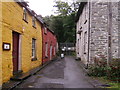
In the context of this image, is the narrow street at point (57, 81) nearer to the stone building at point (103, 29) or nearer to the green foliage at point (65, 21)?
the stone building at point (103, 29)

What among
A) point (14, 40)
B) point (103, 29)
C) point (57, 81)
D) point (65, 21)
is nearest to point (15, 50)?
point (14, 40)

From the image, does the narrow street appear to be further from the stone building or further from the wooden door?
the stone building

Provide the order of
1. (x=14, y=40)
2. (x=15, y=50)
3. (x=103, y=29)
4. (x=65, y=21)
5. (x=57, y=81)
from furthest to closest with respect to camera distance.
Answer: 1. (x=65, y=21)
2. (x=103, y=29)
3. (x=15, y=50)
4. (x=14, y=40)
5. (x=57, y=81)

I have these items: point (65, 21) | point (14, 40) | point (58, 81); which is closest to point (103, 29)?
point (58, 81)

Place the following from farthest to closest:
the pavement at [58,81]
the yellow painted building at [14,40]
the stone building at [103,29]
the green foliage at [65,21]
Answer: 1. the green foliage at [65,21]
2. the stone building at [103,29]
3. the pavement at [58,81]
4. the yellow painted building at [14,40]

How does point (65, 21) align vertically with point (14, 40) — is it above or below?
above

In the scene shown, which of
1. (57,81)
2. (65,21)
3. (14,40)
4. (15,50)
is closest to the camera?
(57,81)

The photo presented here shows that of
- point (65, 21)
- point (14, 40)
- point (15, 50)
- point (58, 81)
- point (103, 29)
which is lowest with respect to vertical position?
point (58, 81)

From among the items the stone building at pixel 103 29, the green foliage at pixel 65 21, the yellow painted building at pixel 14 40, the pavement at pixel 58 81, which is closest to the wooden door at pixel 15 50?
the yellow painted building at pixel 14 40

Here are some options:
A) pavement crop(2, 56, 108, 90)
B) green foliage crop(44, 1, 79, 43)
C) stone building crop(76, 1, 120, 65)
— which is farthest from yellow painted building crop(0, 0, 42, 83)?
green foliage crop(44, 1, 79, 43)

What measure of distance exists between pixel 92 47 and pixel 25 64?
4.72m

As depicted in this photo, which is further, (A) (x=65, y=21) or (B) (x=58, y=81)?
(A) (x=65, y=21)

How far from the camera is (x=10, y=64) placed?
7.41m

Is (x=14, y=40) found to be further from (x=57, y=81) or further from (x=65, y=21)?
(x=65, y=21)
